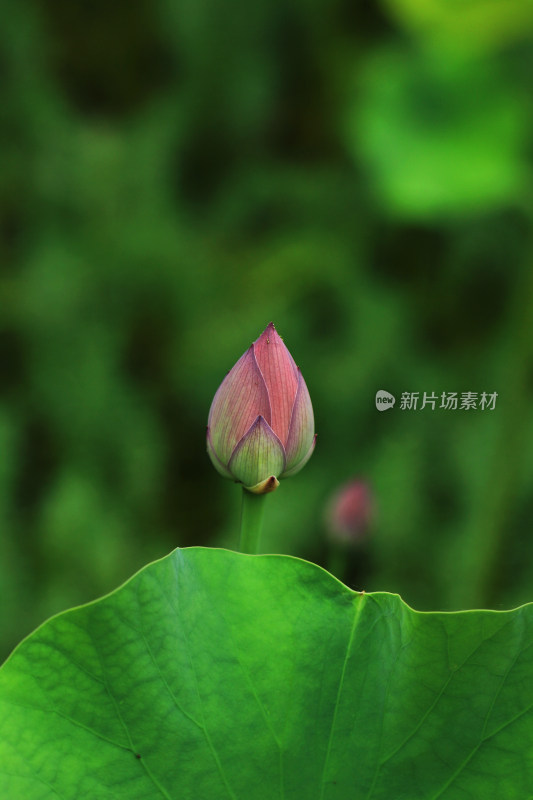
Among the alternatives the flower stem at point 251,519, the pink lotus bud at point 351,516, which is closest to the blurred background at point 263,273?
the pink lotus bud at point 351,516

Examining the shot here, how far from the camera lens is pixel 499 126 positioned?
1.75 m

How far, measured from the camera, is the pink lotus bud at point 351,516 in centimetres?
91

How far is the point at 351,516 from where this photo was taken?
91 centimetres

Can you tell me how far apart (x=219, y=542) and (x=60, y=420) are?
369mm

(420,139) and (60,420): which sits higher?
(420,139)

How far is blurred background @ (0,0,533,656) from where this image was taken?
1.46 metres

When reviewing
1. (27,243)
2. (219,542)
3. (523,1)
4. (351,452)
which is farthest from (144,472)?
(523,1)

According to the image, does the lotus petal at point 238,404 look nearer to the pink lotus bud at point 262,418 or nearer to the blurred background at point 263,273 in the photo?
the pink lotus bud at point 262,418

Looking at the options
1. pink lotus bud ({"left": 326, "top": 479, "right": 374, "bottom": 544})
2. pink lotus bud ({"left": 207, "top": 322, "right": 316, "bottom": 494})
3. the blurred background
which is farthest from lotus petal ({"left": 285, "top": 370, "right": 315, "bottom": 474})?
the blurred background

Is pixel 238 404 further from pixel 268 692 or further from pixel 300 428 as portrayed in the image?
pixel 268 692

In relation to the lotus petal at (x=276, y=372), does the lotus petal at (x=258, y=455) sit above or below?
below

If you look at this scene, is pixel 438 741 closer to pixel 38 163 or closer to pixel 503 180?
pixel 503 180

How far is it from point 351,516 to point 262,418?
0.47 metres

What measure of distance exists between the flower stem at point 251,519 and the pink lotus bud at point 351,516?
0.40 metres
